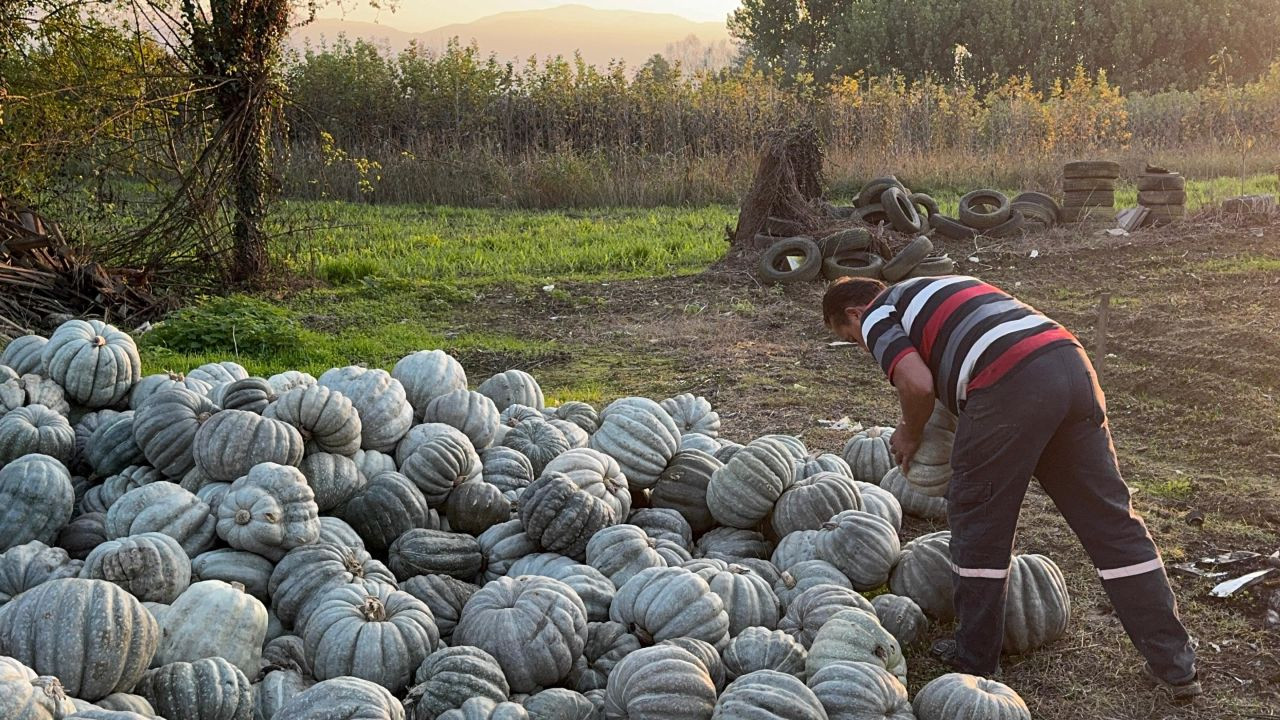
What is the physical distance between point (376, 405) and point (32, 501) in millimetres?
1457

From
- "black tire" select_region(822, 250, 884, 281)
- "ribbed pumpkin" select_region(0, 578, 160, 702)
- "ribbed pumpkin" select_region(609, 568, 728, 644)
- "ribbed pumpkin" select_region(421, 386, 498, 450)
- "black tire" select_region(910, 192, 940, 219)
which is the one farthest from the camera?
"black tire" select_region(910, 192, 940, 219)

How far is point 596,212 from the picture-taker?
733 inches

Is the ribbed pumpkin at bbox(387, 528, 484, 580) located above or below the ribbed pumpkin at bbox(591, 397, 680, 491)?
below

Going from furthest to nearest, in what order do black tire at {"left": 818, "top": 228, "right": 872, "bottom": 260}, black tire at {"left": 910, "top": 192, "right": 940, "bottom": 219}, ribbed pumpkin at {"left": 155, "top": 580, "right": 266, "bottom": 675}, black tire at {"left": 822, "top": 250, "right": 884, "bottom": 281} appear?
black tire at {"left": 910, "top": 192, "right": 940, "bottom": 219} → black tire at {"left": 818, "top": 228, "right": 872, "bottom": 260} → black tire at {"left": 822, "top": 250, "right": 884, "bottom": 281} → ribbed pumpkin at {"left": 155, "top": 580, "right": 266, "bottom": 675}

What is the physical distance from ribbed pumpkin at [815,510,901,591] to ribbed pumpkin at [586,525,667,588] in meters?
0.70

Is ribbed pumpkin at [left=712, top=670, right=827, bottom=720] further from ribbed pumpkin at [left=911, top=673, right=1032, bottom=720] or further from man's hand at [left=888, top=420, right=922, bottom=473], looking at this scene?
man's hand at [left=888, top=420, right=922, bottom=473]

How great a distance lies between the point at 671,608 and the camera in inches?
151

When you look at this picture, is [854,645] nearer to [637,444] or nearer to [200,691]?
[637,444]

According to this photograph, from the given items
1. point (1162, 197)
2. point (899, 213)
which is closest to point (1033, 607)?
point (899, 213)

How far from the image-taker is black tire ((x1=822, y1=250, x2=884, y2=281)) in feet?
39.2

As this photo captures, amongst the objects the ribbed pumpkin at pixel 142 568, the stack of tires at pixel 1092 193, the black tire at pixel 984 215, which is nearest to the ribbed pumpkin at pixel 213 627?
the ribbed pumpkin at pixel 142 568

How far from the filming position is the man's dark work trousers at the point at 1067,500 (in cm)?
382

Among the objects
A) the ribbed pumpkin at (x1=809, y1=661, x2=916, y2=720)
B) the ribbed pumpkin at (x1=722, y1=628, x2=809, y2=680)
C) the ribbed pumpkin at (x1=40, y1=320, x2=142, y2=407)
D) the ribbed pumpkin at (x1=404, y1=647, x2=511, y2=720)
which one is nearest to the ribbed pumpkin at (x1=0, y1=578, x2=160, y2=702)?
the ribbed pumpkin at (x1=404, y1=647, x2=511, y2=720)

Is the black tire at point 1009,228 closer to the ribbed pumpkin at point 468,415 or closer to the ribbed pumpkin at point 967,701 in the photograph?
the ribbed pumpkin at point 468,415
